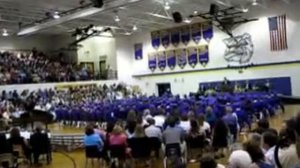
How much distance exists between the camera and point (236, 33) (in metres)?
25.4

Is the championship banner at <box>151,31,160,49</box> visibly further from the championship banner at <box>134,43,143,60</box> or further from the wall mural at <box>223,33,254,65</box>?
the wall mural at <box>223,33,254,65</box>

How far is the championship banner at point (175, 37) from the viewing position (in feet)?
93.7

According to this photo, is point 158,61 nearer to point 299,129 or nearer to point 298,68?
point 298,68

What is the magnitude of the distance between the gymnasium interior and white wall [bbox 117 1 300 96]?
0.06 metres

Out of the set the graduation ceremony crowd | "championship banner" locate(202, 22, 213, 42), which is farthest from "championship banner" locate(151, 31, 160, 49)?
the graduation ceremony crowd

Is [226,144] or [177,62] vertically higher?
[177,62]

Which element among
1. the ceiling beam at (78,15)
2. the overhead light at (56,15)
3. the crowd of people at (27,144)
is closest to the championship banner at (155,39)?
the ceiling beam at (78,15)

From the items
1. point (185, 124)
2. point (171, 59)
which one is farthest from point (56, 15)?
point (185, 124)

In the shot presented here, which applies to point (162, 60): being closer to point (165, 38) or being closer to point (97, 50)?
point (165, 38)

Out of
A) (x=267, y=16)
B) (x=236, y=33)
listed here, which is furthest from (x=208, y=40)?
(x=267, y=16)

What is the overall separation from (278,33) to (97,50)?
595 inches

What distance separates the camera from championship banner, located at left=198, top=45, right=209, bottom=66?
26.8 meters

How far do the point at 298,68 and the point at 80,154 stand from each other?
1529cm

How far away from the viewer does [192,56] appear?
27.6 metres
